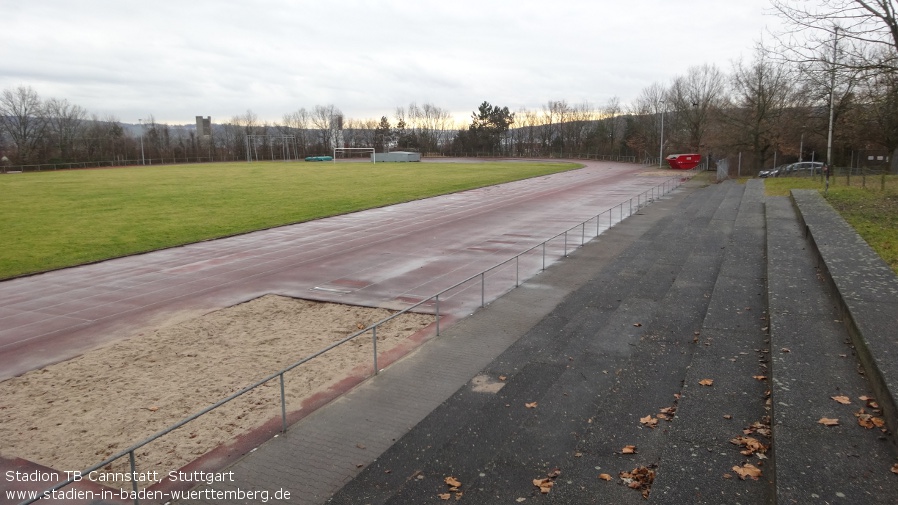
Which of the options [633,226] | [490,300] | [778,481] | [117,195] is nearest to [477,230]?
[633,226]

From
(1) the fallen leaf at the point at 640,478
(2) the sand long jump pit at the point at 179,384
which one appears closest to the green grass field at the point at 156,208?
(2) the sand long jump pit at the point at 179,384

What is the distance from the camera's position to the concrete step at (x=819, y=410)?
5.85 meters

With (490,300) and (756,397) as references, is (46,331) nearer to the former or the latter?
(490,300)

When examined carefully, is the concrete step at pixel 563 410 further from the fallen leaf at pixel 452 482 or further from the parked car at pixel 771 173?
the parked car at pixel 771 173

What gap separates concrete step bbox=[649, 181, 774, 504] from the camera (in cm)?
630

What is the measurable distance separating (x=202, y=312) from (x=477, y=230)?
48.4 feet

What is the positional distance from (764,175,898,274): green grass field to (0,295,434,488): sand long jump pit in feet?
42.2

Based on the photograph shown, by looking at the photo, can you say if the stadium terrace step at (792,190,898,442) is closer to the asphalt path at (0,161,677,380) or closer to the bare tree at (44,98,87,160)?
the asphalt path at (0,161,677,380)

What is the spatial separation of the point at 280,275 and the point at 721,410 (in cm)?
1421

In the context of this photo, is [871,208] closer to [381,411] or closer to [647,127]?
[381,411]

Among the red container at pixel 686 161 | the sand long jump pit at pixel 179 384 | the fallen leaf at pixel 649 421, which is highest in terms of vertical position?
the red container at pixel 686 161

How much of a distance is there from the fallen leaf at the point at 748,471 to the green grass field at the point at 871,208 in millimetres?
9760

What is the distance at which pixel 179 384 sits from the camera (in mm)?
10375

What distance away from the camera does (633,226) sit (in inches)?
1065
